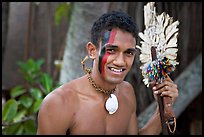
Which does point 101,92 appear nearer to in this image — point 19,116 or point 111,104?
point 111,104

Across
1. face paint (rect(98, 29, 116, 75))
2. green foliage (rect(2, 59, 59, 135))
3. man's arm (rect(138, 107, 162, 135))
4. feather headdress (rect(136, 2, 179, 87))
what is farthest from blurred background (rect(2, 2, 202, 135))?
A: face paint (rect(98, 29, 116, 75))

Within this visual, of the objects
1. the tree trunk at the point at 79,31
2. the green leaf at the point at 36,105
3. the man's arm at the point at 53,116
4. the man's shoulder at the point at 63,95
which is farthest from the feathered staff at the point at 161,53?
the green leaf at the point at 36,105

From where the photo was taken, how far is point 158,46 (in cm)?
245

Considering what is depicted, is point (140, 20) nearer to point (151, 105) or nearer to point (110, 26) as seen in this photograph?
point (151, 105)

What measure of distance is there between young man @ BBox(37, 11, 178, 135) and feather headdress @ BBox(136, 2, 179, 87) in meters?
0.08

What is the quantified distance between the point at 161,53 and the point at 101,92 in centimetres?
44

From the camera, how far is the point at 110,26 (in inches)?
90.6

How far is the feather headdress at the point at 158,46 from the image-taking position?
2.37 m

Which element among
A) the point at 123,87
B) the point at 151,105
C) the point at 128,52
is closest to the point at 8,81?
the point at 151,105

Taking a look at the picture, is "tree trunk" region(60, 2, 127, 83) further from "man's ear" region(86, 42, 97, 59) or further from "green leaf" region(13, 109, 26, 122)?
"man's ear" region(86, 42, 97, 59)

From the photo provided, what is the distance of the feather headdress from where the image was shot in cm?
237

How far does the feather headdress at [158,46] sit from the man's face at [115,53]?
0.57ft

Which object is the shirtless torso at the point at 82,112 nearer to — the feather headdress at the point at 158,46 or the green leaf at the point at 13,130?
the feather headdress at the point at 158,46

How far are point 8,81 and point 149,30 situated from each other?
377 cm
